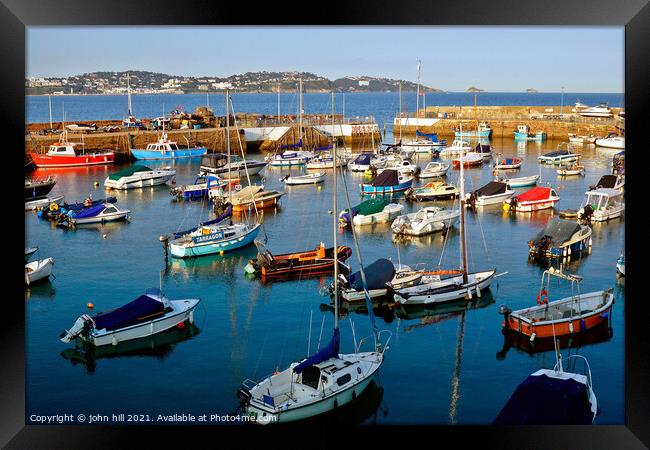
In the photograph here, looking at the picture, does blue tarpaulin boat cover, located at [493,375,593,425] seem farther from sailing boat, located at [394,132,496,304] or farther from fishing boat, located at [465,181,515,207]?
fishing boat, located at [465,181,515,207]

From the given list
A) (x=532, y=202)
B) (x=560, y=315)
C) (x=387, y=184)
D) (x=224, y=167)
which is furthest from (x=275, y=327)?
(x=224, y=167)

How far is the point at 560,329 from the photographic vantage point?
32.8 feet

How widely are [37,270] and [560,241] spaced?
9.12m

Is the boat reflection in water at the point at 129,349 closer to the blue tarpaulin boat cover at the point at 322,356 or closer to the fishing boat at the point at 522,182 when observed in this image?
the blue tarpaulin boat cover at the point at 322,356

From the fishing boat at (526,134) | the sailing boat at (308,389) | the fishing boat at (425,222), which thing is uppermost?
the fishing boat at (526,134)

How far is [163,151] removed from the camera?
29.4 metres

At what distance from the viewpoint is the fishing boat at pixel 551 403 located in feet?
22.8

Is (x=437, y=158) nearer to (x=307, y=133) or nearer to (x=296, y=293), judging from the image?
(x=307, y=133)

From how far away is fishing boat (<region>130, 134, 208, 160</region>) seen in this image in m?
29.4

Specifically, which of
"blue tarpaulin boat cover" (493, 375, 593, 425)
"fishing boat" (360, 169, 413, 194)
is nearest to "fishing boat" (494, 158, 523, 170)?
"fishing boat" (360, 169, 413, 194)

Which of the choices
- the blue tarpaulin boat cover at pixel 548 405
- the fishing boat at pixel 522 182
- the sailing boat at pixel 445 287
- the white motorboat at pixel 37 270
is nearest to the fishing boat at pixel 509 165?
the fishing boat at pixel 522 182

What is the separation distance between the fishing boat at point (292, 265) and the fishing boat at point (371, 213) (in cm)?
360
